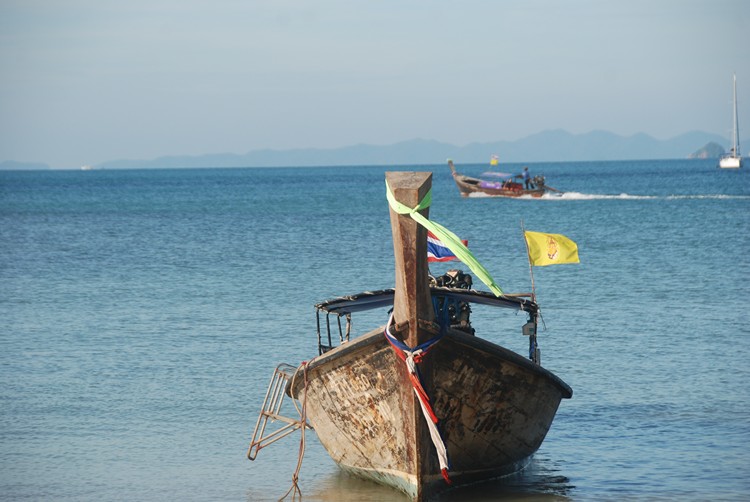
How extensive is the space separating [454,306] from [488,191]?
3061 inches

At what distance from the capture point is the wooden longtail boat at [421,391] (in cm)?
1259

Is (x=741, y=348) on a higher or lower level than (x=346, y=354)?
lower

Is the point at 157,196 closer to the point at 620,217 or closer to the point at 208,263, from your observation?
the point at 620,217

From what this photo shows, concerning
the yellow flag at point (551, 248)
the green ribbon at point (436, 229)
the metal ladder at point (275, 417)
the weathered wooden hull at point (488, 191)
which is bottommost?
the weathered wooden hull at point (488, 191)

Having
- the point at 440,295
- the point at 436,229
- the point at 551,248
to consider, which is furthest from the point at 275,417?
the point at 551,248

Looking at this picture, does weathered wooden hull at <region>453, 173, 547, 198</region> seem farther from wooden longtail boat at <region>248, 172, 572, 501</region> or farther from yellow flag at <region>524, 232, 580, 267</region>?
wooden longtail boat at <region>248, 172, 572, 501</region>

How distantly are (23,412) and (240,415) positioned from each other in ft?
12.5

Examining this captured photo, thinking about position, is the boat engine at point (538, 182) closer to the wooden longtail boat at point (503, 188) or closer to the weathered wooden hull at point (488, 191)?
the wooden longtail boat at point (503, 188)

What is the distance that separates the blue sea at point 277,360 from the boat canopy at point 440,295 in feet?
7.82

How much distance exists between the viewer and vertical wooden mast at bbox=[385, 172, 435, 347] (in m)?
12.3

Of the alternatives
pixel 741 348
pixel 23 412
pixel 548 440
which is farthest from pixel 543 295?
pixel 23 412

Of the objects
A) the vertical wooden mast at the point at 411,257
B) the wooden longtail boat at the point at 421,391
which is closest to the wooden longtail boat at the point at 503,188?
the wooden longtail boat at the point at 421,391

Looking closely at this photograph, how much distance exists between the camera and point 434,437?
1301cm

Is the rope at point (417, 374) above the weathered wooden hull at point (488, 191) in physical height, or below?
above
